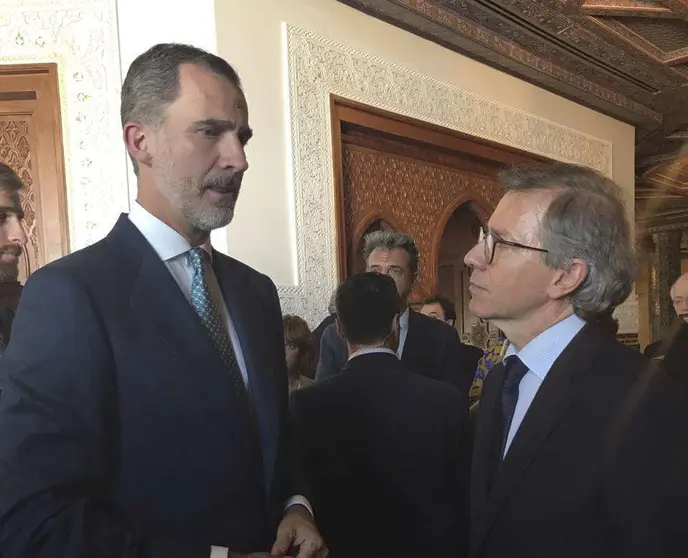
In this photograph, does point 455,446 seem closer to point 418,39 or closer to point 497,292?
point 497,292

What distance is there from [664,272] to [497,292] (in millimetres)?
13764

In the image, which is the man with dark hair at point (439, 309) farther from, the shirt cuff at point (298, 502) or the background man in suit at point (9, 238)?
the shirt cuff at point (298, 502)

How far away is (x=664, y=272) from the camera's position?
1359 cm

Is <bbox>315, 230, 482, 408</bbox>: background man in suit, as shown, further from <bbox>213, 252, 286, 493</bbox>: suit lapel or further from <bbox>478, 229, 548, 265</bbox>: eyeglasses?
<bbox>213, 252, 286, 493</bbox>: suit lapel

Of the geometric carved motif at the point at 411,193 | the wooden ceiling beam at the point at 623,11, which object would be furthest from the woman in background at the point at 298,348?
the wooden ceiling beam at the point at 623,11

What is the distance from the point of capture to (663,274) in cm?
1352

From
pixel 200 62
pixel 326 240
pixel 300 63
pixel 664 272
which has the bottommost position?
pixel 664 272

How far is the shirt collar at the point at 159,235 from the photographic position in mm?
1142

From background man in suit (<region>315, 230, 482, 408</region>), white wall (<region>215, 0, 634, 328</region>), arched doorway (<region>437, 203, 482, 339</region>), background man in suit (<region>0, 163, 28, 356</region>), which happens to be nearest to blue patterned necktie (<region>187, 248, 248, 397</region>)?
background man in suit (<region>0, 163, 28, 356</region>)

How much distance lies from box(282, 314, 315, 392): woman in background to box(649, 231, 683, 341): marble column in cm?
1175

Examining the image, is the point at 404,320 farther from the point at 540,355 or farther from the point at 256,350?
the point at 256,350

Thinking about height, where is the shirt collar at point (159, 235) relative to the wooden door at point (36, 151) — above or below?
below

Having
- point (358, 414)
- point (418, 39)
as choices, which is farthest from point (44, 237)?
point (418, 39)

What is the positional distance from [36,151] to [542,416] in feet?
10.2
